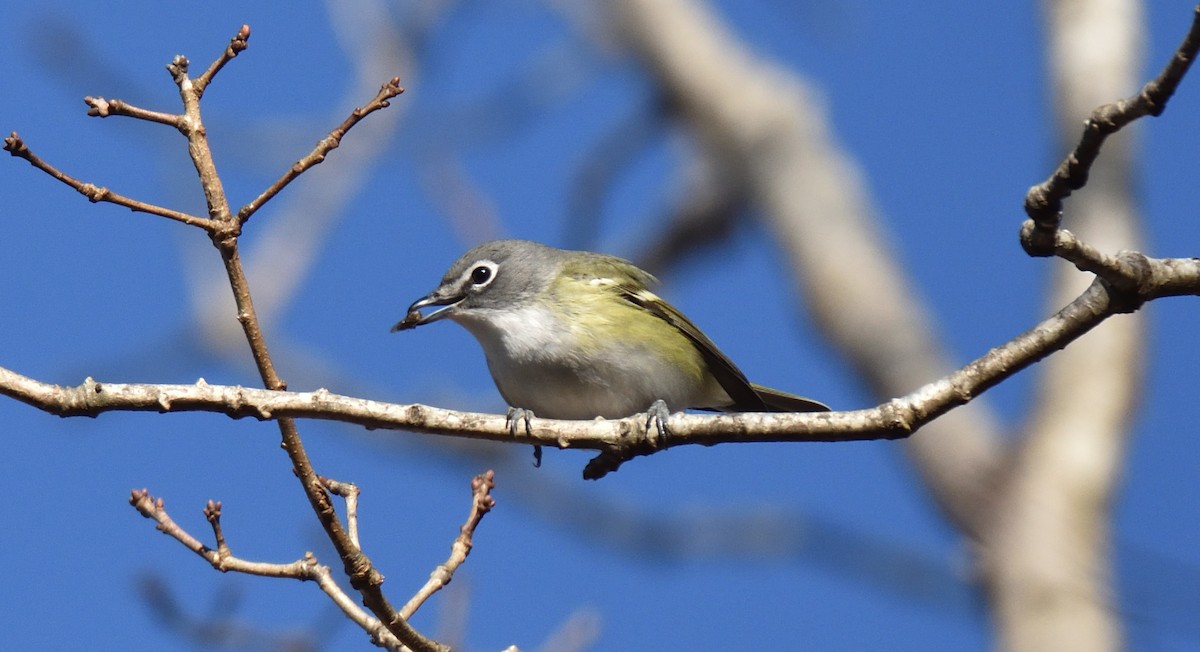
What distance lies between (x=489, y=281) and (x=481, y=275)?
9cm

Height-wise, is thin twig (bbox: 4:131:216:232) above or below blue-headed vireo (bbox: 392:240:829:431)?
below

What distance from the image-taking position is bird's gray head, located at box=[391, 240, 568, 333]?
607cm

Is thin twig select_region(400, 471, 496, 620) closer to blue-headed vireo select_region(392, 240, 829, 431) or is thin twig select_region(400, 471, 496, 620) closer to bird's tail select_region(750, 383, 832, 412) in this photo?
blue-headed vireo select_region(392, 240, 829, 431)

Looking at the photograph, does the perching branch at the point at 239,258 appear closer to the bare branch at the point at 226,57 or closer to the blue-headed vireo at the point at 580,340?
the bare branch at the point at 226,57

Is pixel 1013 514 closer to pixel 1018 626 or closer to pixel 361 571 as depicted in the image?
pixel 1018 626

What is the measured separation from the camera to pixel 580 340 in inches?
231

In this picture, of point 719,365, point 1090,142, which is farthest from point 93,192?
point 719,365

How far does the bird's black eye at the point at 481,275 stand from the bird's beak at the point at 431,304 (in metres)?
0.11

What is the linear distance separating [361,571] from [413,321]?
7.80 feet

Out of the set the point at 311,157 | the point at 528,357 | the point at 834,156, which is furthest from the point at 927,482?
the point at 311,157

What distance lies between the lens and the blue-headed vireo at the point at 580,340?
5.85 meters

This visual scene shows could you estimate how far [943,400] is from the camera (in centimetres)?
370

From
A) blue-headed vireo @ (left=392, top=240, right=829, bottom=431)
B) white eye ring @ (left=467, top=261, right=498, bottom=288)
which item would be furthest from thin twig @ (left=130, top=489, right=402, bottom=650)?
white eye ring @ (left=467, top=261, right=498, bottom=288)

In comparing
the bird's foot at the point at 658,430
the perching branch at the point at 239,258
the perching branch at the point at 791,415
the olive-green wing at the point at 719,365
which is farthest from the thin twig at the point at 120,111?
the olive-green wing at the point at 719,365
